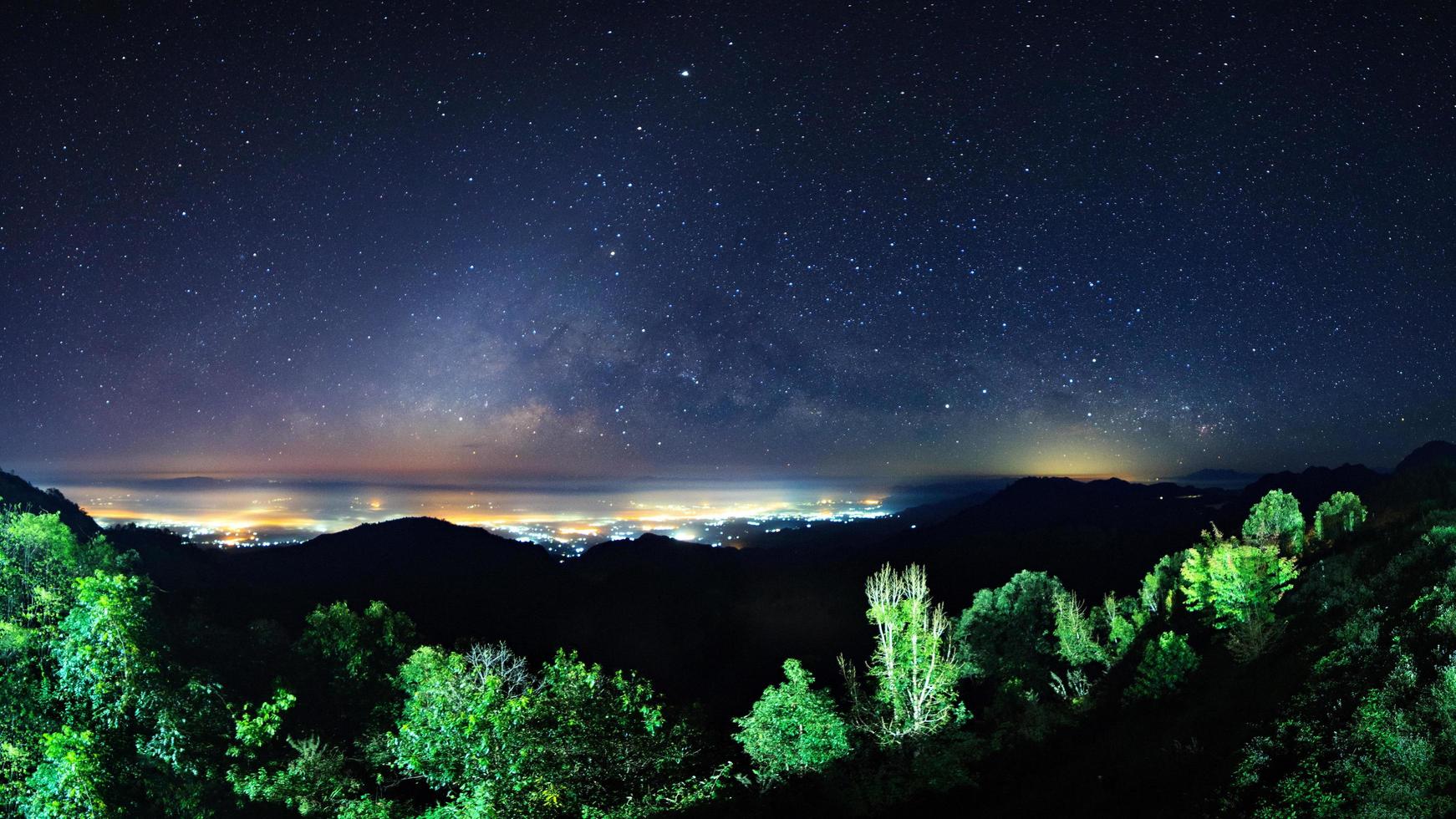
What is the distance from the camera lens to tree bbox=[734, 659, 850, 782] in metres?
18.7

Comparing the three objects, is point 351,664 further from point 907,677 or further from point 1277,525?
point 1277,525

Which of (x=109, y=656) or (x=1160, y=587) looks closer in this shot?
(x=109, y=656)

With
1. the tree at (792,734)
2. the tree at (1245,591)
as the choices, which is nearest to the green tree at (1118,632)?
the tree at (1245,591)

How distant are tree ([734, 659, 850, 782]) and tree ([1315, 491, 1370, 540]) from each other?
162 ft

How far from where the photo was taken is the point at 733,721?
2105 centimetres

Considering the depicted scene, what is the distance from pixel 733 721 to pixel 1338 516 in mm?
58026

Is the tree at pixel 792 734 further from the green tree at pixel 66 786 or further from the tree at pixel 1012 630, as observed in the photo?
the tree at pixel 1012 630

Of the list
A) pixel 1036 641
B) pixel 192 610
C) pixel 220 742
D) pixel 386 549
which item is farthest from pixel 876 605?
pixel 386 549

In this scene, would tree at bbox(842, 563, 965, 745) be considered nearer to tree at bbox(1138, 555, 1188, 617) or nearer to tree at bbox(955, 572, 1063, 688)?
tree at bbox(955, 572, 1063, 688)

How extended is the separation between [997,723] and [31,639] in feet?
122

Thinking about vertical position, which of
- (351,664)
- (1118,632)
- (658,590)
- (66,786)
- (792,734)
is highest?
(66,786)

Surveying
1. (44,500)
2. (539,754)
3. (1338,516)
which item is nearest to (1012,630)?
(1338,516)

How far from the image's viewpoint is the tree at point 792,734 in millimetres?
18734

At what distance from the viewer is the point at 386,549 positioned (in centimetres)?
18712
